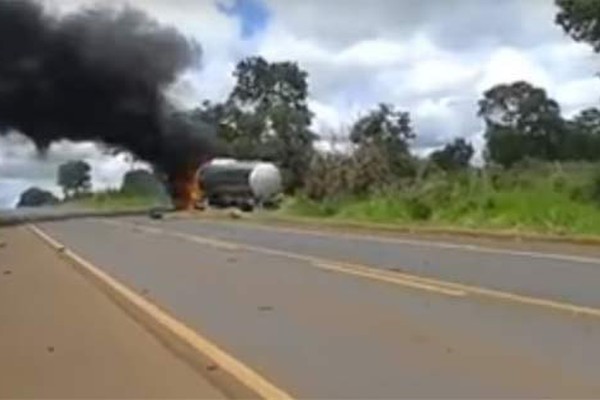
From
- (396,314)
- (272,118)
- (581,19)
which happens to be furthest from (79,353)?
(272,118)

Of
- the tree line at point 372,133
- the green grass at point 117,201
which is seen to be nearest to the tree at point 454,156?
the tree line at point 372,133

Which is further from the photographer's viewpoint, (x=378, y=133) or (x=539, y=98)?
(x=539, y=98)

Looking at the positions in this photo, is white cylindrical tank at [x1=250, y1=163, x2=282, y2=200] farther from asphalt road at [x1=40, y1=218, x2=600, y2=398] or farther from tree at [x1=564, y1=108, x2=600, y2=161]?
asphalt road at [x1=40, y1=218, x2=600, y2=398]

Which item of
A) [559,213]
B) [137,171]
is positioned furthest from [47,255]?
[137,171]

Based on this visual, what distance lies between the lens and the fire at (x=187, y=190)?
7281cm

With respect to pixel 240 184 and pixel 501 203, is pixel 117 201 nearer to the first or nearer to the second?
pixel 240 184

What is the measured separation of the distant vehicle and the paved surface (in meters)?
50.3

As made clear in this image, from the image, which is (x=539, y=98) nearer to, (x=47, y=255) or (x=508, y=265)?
(x=47, y=255)

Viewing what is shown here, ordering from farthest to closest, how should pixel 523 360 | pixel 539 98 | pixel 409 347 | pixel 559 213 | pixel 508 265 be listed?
1. pixel 539 98
2. pixel 559 213
3. pixel 508 265
4. pixel 409 347
5. pixel 523 360

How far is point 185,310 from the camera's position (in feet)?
48.3

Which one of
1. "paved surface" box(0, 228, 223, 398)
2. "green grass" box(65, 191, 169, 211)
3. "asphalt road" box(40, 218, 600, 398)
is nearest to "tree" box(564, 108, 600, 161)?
"green grass" box(65, 191, 169, 211)

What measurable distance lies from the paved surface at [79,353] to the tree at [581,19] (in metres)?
21.8

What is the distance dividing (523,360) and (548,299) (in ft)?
14.2

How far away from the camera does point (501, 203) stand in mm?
36250
